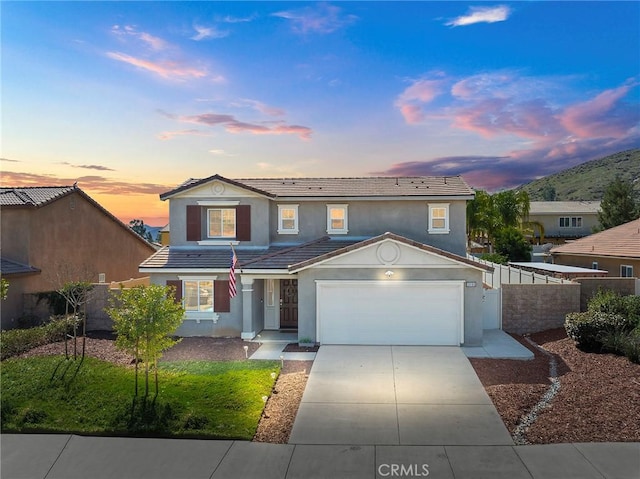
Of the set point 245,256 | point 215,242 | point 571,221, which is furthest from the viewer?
point 571,221

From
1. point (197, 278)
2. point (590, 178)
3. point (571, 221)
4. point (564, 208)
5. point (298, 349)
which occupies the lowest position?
point (298, 349)

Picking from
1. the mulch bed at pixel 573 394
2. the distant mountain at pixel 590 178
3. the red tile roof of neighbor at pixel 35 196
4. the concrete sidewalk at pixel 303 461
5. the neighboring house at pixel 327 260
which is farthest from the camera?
the distant mountain at pixel 590 178

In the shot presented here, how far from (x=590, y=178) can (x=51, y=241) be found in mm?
86500

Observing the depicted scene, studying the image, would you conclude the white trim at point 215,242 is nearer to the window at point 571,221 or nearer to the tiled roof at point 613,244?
the tiled roof at point 613,244

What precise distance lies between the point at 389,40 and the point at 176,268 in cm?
1101

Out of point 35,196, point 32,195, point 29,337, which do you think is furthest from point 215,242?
point 32,195

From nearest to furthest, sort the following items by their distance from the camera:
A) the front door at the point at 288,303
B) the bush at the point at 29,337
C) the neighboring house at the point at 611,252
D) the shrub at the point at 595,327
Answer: the shrub at the point at 595,327 < the bush at the point at 29,337 < the front door at the point at 288,303 < the neighboring house at the point at 611,252

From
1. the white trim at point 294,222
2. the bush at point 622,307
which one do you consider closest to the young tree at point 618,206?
the bush at point 622,307

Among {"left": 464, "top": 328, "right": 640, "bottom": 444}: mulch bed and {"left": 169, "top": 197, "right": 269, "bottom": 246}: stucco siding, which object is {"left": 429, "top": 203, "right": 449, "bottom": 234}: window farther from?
{"left": 169, "top": 197, "right": 269, "bottom": 246}: stucco siding

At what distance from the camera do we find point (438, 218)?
59.2 ft

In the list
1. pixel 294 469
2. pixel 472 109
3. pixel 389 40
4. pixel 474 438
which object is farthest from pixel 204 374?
pixel 472 109

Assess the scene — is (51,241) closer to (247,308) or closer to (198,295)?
(198,295)

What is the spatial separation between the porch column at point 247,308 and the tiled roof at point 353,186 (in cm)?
367

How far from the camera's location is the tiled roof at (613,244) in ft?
74.3
